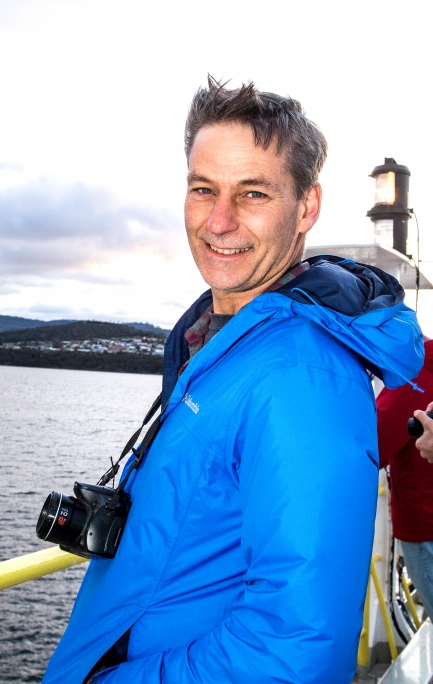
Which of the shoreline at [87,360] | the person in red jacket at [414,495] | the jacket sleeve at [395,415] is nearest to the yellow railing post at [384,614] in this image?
the person in red jacket at [414,495]

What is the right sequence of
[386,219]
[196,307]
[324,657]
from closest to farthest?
[324,657] → [196,307] → [386,219]

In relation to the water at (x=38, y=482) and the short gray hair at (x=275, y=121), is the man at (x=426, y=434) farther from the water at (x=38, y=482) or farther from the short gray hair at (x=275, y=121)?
the water at (x=38, y=482)

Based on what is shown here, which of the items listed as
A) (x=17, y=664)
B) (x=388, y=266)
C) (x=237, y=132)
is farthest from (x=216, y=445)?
(x=17, y=664)

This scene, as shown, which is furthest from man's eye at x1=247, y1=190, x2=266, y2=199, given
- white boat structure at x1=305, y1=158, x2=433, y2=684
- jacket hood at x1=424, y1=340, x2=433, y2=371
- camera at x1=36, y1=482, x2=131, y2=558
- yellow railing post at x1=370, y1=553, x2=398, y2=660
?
yellow railing post at x1=370, y1=553, x2=398, y2=660

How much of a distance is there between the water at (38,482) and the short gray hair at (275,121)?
1218 cm

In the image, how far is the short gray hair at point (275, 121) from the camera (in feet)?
3.88

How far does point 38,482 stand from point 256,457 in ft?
94.1

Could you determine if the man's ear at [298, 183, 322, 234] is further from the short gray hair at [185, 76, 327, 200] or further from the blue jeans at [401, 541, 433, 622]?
the blue jeans at [401, 541, 433, 622]

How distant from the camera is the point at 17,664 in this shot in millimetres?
11352

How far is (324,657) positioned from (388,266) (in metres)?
2.89

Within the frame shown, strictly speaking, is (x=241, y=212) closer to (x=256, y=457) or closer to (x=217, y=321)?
(x=217, y=321)

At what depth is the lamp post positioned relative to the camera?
4113 mm

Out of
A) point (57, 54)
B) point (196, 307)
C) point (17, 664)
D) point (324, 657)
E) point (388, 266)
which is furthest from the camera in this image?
point (57, 54)

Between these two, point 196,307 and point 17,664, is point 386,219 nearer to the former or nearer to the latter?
point 196,307
